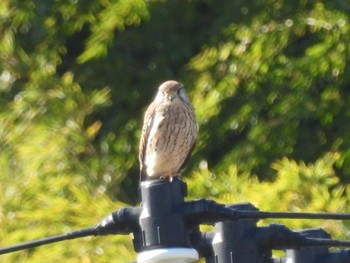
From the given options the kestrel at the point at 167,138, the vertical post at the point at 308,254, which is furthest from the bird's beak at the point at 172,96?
→ the vertical post at the point at 308,254

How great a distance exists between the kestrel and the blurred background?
0.78 m

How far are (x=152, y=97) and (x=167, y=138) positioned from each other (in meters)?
2.35

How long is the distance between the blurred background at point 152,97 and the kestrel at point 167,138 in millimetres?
780

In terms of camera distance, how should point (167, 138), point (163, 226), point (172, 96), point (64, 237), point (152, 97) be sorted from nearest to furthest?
point (163, 226), point (64, 237), point (167, 138), point (172, 96), point (152, 97)

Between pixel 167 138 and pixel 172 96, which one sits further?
pixel 172 96

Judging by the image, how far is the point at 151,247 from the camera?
4.32 meters

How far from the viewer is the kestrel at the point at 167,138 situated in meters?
7.17

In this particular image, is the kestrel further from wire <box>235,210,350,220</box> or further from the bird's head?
wire <box>235,210,350,220</box>

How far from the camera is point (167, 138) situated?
7.29 metres

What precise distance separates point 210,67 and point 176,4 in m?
0.79

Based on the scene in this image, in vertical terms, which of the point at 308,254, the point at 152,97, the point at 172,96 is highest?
the point at 152,97

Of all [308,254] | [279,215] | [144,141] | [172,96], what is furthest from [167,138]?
[279,215]

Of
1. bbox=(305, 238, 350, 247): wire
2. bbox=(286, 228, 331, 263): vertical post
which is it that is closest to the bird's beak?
bbox=(286, 228, 331, 263): vertical post

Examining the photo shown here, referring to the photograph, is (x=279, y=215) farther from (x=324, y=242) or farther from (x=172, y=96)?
(x=172, y=96)
